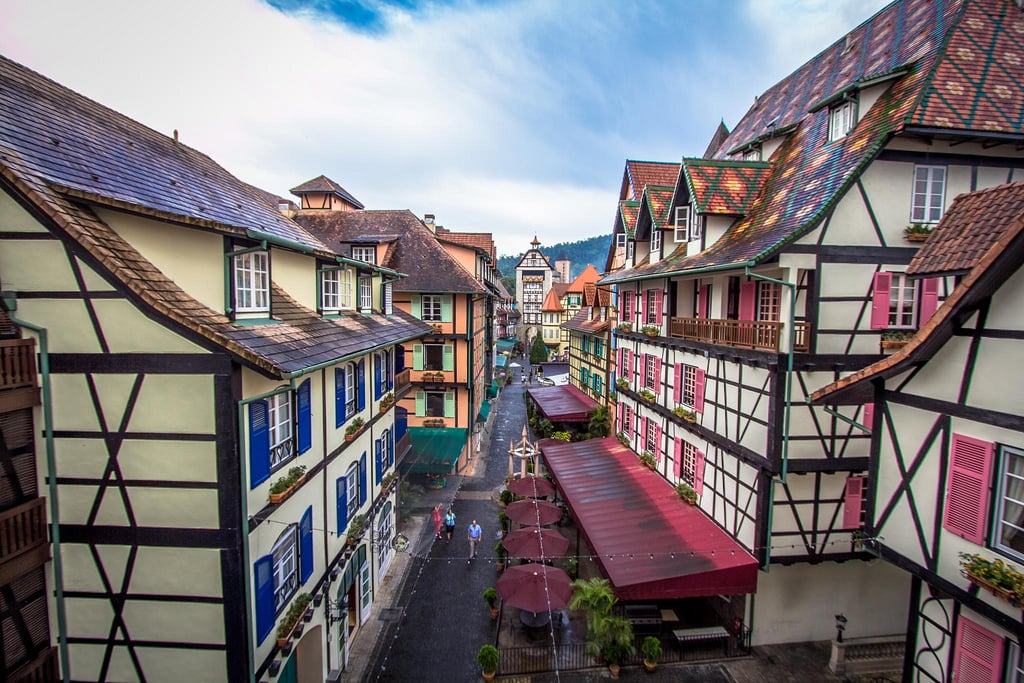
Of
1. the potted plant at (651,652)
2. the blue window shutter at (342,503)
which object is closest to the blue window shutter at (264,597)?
the blue window shutter at (342,503)

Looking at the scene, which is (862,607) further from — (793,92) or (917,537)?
(793,92)

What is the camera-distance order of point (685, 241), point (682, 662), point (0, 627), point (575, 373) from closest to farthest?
point (0, 627) → point (682, 662) → point (685, 241) → point (575, 373)

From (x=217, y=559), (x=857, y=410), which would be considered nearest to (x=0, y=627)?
(x=217, y=559)

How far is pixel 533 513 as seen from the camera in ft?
61.1

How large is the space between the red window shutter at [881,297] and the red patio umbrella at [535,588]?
35.6ft

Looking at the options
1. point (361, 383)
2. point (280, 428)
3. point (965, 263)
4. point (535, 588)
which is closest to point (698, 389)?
point (535, 588)

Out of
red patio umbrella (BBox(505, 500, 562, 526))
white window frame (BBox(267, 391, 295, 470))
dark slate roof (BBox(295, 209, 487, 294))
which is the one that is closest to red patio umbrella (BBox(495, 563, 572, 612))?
red patio umbrella (BBox(505, 500, 562, 526))

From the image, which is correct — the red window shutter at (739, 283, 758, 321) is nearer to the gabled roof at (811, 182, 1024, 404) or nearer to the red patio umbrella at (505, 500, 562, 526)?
the gabled roof at (811, 182, 1024, 404)

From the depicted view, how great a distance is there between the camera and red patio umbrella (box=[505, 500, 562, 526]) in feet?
60.0

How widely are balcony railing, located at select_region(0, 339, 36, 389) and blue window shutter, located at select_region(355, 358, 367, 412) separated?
739 cm

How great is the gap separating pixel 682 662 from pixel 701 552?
3098 mm

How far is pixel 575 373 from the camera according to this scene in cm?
3938

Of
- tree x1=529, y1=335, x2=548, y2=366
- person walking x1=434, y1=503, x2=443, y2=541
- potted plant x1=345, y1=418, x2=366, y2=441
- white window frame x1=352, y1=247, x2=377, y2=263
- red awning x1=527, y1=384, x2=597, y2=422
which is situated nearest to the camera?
potted plant x1=345, y1=418, x2=366, y2=441

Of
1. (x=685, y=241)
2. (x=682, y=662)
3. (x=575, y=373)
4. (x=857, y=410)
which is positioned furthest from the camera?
(x=575, y=373)
